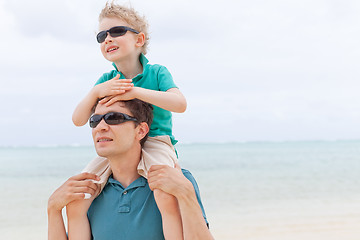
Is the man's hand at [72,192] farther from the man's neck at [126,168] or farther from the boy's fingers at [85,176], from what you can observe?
the man's neck at [126,168]

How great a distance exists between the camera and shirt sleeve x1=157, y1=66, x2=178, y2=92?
317 centimetres

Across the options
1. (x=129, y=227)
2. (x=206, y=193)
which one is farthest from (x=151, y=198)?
(x=206, y=193)

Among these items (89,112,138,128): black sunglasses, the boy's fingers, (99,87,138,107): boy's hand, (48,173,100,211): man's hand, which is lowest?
(48,173,100,211): man's hand

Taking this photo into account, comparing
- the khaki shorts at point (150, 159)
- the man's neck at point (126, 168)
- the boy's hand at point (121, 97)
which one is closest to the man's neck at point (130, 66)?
the boy's hand at point (121, 97)

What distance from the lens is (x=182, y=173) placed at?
309cm

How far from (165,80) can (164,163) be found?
23.9 inches

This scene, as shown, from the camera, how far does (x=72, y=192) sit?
3.03 m

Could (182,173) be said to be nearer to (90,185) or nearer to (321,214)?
(90,185)

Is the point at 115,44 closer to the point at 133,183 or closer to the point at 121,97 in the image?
the point at 121,97

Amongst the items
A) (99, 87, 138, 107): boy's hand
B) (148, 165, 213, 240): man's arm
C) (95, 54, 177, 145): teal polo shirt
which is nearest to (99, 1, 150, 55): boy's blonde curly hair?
(95, 54, 177, 145): teal polo shirt

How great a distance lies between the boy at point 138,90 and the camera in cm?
291

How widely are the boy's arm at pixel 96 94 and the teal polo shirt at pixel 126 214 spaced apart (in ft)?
1.67

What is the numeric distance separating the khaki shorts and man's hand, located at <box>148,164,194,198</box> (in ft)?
0.27

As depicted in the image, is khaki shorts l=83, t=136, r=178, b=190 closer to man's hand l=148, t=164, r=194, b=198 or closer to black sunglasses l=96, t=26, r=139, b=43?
man's hand l=148, t=164, r=194, b=198
